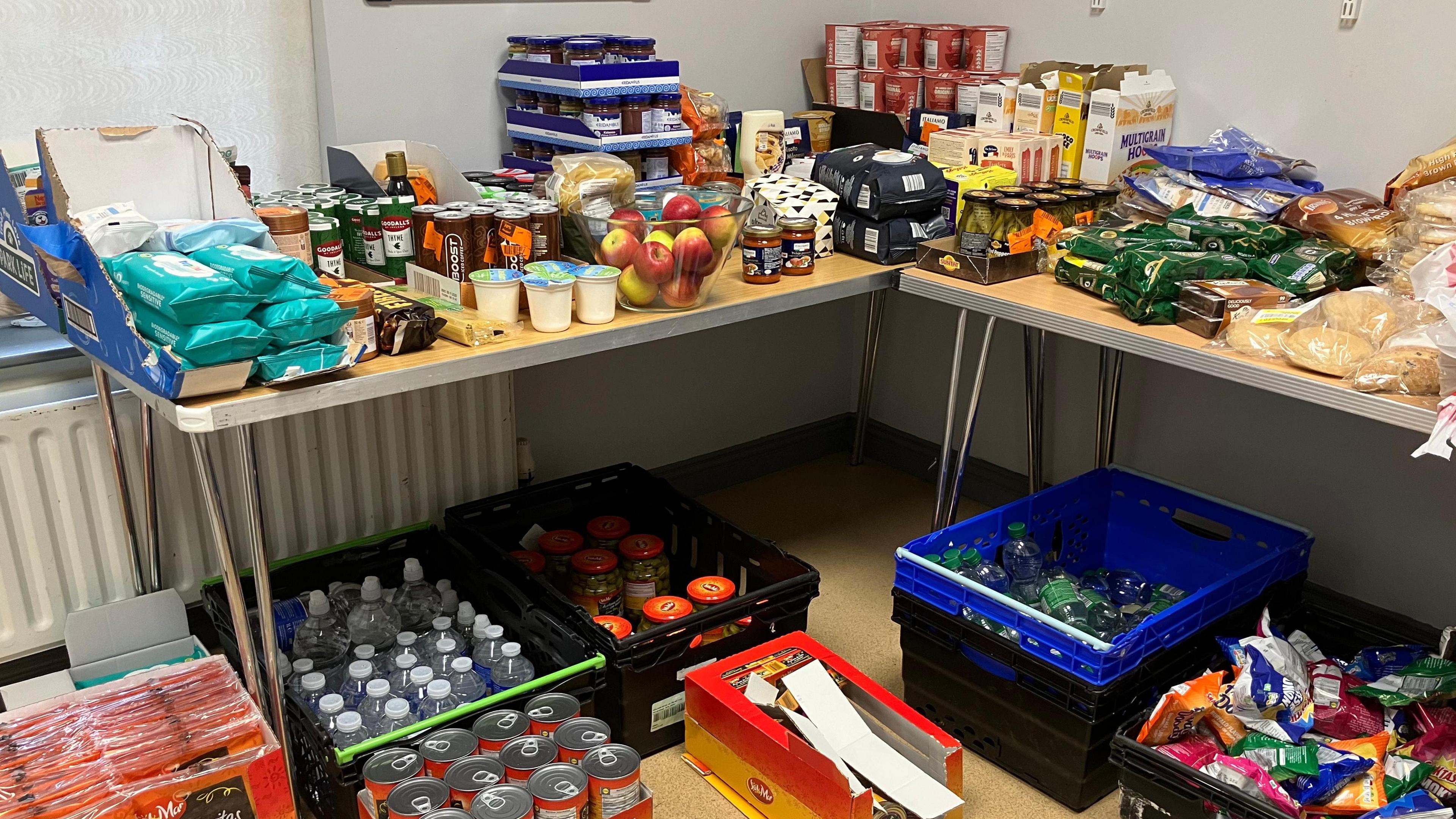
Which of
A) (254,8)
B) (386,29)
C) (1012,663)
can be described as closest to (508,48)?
(386,29)

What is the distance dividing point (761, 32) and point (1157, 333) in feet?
4.96

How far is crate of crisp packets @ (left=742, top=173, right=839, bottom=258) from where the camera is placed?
2.43 m

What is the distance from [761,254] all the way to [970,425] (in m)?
0.55

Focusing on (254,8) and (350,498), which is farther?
(350,498)

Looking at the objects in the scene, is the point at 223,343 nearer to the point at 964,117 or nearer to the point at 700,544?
the point at 700,544

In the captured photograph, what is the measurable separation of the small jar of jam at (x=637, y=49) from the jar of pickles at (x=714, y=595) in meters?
1.13

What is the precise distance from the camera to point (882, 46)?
2.93 metres

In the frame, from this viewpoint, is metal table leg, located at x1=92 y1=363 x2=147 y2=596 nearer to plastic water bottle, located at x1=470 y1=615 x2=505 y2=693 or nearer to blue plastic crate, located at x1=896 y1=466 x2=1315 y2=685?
plastic water bottle, located at x1=470 y1=615 x2=505 y2=693

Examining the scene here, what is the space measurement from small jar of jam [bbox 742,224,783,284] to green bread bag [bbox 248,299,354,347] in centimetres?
86

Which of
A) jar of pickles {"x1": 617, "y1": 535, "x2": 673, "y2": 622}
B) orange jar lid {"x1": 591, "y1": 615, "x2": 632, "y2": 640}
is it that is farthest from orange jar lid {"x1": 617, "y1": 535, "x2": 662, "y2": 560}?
orange jar lid {"x1": 591, "y1": 615, "x2": 632, "y2": 640}

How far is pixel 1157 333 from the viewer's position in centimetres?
195

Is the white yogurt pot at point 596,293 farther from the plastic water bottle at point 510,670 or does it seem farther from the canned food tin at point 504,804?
the canned food tin at point 504,804

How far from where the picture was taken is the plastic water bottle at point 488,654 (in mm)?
2068

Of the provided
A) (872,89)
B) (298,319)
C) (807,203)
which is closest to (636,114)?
(807,203)
